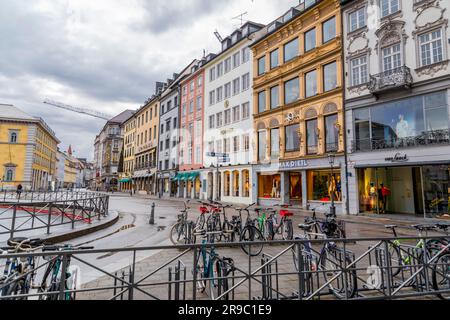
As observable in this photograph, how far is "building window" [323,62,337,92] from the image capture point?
71.8 ft

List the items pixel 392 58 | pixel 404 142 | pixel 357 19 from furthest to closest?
pixel 357 19 < pixel 392 58 < pixel 404 142

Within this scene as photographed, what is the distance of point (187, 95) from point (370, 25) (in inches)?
1084

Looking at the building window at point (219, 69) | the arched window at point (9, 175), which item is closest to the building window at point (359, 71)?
the building window at point (219, 69)

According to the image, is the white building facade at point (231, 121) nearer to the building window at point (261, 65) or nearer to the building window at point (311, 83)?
the building window at point (261, 65)

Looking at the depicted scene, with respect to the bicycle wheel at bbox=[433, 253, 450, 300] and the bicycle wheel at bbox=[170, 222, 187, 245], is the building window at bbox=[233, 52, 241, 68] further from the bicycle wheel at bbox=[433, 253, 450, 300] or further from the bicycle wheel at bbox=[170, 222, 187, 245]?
the bicycle wheel at bbox=[433, 253, 450, 300]

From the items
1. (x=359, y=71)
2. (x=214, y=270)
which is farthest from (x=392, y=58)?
(x=214, y=270)

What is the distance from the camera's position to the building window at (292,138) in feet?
80.2

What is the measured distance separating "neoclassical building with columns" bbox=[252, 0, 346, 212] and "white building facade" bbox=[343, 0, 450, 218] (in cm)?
112

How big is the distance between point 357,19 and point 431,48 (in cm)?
586

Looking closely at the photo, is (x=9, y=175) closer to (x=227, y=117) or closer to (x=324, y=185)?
(x=227, y=117)

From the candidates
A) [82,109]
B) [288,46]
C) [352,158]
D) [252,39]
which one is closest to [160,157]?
[252,39]

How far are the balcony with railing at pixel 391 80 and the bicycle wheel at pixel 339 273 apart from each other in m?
15.8

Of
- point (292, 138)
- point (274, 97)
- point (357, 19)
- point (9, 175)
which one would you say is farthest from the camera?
point (9, 175)

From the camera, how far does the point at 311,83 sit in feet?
77.8
